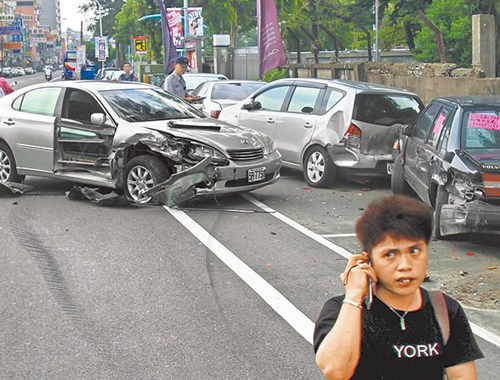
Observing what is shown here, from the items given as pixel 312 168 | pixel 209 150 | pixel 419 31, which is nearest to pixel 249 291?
pixel 209 150

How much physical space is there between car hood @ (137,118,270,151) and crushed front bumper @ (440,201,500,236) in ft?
11.5

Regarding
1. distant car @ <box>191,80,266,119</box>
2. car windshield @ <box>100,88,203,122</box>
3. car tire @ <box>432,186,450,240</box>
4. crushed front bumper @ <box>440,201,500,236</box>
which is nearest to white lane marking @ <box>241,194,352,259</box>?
car tire @ <box>432,186,450,240</box>

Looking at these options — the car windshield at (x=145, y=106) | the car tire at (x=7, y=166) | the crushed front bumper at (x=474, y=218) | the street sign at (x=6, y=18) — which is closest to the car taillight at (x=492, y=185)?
the crushed front bumper at (x=474, y=218)

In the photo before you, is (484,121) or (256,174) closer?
(484,121)

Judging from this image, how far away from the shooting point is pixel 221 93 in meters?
18.9

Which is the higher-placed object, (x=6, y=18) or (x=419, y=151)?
(x=6, y=18)

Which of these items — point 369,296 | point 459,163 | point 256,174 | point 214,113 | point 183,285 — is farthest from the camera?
point 214,113

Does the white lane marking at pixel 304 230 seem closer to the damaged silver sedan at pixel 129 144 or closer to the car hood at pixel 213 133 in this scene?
the damaged silver sedan at pixel 129 144

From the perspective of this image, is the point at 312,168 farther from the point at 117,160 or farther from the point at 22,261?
the point at 22,261

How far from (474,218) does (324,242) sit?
172 cm

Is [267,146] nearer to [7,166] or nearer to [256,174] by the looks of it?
[256,174]

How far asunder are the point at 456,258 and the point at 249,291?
2.48 metres

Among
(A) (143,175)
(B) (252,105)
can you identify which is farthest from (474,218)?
(B) (252,105)

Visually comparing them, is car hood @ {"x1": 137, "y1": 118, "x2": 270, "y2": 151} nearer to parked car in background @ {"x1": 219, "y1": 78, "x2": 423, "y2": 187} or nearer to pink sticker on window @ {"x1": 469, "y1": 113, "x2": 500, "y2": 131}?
parked car in background @ {"x1": 219, "y1": 78, "x2": 423, "y2": 187}
